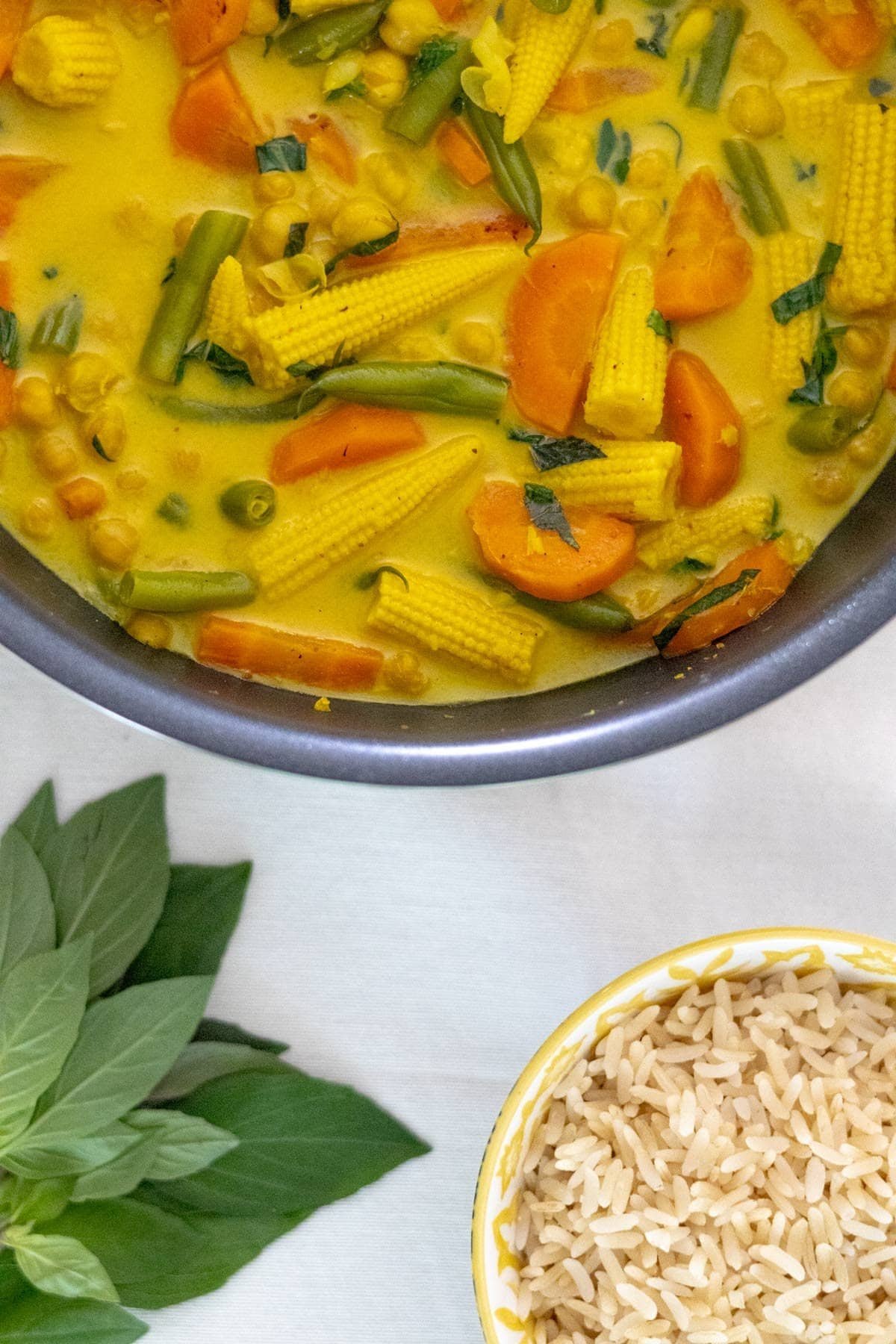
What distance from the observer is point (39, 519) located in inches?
72.8

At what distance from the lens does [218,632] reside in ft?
6.04

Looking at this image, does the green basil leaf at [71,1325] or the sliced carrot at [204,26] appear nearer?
the sliced carrot at [204,26]

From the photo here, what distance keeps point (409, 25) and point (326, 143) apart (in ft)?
0.65

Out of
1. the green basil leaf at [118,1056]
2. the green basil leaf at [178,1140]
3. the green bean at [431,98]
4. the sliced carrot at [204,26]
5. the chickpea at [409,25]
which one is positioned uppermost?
the sliced carrot at [204,26]

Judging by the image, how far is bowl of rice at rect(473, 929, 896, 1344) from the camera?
1.82m

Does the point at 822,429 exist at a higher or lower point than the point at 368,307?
lower

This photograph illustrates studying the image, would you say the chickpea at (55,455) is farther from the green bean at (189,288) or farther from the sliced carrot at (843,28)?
the sliced carrot at (843,28)

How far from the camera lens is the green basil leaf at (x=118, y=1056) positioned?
189 cm

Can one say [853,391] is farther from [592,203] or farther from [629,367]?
[592,203]

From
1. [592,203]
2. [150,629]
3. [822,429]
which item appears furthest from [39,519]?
[822,429]

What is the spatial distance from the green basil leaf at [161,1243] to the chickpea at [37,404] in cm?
116

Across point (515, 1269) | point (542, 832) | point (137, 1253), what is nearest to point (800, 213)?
point (542, 832)

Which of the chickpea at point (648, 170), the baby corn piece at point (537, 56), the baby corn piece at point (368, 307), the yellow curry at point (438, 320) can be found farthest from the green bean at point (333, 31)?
the chickpea at point (648, 170)

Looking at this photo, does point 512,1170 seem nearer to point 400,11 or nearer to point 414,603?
point 414,603
